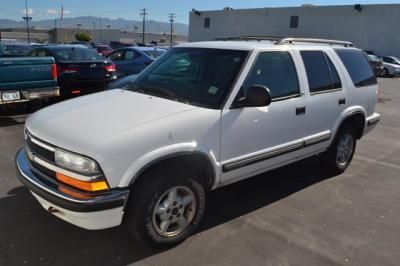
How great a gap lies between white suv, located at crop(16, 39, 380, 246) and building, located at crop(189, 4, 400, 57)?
40042 millimetres

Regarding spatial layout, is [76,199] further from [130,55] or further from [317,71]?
[130,55]

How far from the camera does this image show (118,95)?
3.99 metres

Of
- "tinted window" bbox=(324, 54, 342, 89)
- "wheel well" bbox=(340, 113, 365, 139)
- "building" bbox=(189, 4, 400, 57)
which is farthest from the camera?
"building" bbox=(189, 4, 400, 57)

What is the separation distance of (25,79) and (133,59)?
19.6ft

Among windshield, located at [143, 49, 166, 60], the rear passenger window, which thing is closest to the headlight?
the rear passenger window

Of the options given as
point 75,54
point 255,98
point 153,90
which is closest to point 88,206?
point 153,90

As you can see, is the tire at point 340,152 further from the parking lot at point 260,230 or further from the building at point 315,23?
the building at point 315,23

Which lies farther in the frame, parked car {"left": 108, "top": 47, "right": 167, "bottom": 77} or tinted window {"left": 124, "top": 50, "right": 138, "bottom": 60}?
tinted window {"left": 124, "top": 50, "right": 138, "bottom": 60}

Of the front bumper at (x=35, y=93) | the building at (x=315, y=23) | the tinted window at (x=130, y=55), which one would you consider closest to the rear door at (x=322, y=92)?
the front bumper at (x=35, y=93)

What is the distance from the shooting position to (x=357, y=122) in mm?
5633

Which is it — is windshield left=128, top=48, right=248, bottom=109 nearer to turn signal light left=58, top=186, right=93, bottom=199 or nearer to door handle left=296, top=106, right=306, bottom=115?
door handle left=296, top=106, right=306, bottom=115

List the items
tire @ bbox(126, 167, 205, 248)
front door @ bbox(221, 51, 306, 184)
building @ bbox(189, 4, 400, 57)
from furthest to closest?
1. building @ bbox(189, 4, 400, 57)
2. front door @ bbox(221, 51, 306, 184)
3. tire @ bbox(126, 167, 205, 248)

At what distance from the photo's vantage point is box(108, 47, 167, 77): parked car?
41.7 feet

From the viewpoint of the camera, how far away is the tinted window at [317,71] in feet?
15.1
